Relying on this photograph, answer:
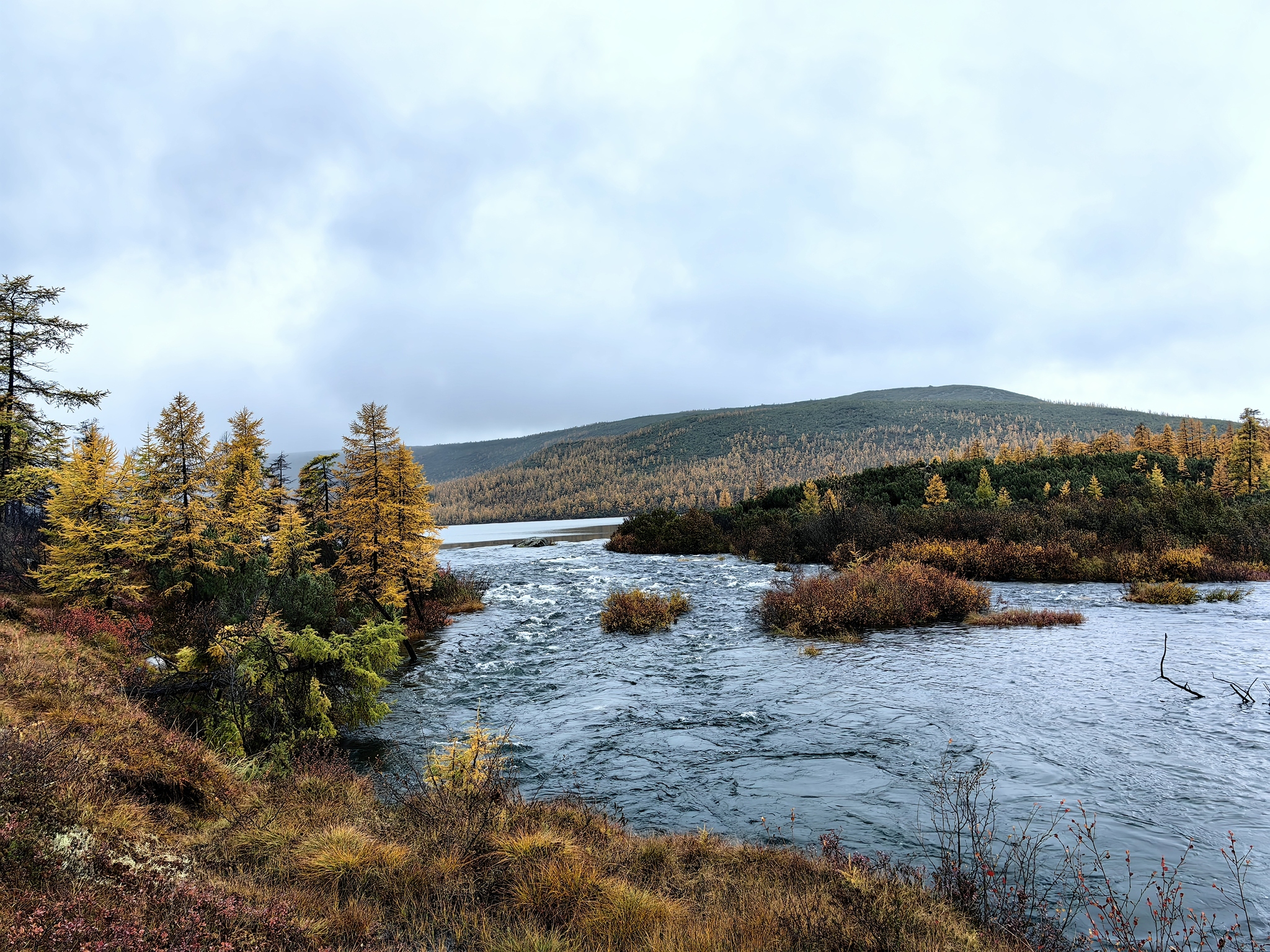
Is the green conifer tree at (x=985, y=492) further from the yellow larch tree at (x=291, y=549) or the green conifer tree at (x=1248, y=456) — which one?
the yellow larch tree at (x=291, y=549)

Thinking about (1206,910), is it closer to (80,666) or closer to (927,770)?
(927,770)

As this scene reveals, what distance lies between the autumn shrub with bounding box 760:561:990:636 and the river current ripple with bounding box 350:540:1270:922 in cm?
76

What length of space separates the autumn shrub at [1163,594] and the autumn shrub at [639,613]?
47.2 feet

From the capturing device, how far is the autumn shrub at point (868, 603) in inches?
694

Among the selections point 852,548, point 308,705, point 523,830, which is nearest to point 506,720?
point 308,705

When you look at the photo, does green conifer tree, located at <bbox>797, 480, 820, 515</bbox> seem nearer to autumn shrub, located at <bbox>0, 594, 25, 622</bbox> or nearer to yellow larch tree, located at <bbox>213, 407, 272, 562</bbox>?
yellow larch tree, located at <bbox>213, 407, 272, 562</bbox>

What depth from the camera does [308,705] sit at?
9617 millimetres

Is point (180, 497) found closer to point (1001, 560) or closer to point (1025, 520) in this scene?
point (1001, 560)

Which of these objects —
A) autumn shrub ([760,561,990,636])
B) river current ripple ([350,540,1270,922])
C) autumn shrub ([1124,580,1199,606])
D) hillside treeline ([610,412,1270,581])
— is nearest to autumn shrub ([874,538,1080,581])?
hillside treeline ([610,412,1270,581])

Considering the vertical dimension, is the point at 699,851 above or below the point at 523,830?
below

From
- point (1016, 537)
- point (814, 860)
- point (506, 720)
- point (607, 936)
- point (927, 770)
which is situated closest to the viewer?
point (607, 936)

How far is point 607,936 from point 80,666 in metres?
9.89

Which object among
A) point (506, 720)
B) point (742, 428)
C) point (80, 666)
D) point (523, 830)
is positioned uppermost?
point (742, 428)

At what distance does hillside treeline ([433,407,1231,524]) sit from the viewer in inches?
5664
